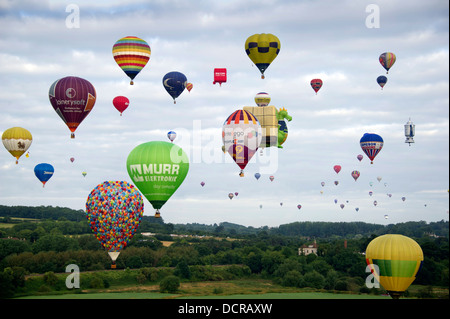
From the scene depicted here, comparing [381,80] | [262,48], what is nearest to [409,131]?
[381,80]

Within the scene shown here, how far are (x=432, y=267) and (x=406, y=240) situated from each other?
48.1m

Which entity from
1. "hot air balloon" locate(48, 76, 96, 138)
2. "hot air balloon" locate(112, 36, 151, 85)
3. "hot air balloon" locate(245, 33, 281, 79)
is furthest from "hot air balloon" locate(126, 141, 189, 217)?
"hot air balloon" locate(245, 33, 281, 79)

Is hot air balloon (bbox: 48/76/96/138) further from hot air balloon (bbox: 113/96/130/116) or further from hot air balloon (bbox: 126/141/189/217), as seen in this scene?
hot air balloon (bbox: 113/96/130/116)

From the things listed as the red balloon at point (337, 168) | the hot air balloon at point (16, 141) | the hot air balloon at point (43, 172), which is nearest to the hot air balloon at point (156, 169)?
the hot air balloon at point (16, 141)

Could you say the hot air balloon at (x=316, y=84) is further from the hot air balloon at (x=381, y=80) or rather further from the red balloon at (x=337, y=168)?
the red balloon at (x=337, y=168)

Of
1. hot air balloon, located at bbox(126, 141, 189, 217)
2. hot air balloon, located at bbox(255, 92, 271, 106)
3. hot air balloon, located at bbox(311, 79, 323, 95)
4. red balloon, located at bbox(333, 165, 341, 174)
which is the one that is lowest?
hot air balloon, located at bbox(126, 141, 189, 217)

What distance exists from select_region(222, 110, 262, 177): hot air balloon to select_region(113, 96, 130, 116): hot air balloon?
16589 mm

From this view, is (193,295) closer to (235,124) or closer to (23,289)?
(23,289)

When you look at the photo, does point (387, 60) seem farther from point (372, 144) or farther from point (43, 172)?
point (43, 172)

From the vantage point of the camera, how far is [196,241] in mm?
126375

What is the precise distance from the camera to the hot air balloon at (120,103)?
60.9m

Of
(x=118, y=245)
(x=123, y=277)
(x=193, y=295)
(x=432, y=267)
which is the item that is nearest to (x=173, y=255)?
(x=123, y=277)

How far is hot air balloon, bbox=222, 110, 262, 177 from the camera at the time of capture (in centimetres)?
4644

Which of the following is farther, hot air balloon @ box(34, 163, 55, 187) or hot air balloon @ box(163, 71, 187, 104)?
hot air balloon @ box(34, 163, 55, 187)
